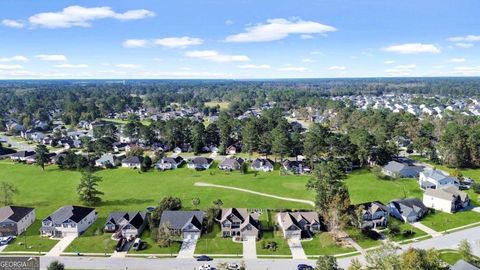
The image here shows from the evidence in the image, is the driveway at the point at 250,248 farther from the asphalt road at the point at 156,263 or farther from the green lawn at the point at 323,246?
the green lawn at the point at 323,246

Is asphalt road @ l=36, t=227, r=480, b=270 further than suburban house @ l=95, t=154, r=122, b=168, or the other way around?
suburban house @ l=95, t=154, r=122, b=168

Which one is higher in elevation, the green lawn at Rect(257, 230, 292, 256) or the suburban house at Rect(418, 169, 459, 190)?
the suburban house at Rect(418, 169, 459, 190)

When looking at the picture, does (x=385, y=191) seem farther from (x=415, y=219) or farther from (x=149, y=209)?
(x=149, y=209)

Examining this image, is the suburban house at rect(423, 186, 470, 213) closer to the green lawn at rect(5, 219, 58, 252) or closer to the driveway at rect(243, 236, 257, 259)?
the driveway at rect(243, 236, 257, 259)

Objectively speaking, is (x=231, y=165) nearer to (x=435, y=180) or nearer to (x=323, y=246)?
(x=323, y=246)

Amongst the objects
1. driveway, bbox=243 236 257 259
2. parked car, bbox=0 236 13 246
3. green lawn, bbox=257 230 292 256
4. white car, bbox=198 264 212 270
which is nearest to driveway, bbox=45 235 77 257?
parked car, bbox=0 236 13 246

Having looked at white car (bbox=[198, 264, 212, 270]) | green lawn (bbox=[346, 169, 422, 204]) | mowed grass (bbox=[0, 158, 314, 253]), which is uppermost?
green lawn (bbox=[346, 169, 422, 204])

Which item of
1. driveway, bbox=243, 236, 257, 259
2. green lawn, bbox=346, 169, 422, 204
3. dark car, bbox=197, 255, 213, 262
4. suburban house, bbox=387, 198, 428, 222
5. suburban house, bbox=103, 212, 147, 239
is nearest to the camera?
dark car, bbox=197, 255, 213, 262
